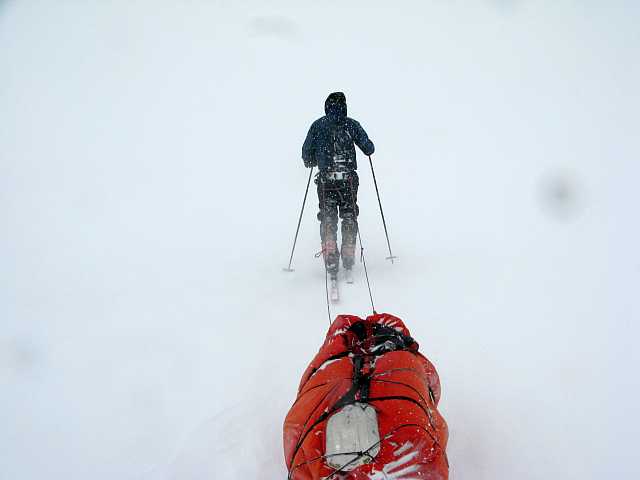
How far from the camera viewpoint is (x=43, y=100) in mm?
11188

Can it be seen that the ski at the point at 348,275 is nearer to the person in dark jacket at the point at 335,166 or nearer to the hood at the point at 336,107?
the person in dark jacket at the point at 335,166

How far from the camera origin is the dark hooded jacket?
4129mm

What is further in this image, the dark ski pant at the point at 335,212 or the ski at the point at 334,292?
the dark ski pant at the point at 335,212

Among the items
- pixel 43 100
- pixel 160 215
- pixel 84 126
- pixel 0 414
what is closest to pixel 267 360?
pixel 0 414

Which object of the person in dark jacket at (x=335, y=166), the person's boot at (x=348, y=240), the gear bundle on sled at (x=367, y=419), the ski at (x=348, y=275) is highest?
the person in dark jacket at (x=335, y=166)

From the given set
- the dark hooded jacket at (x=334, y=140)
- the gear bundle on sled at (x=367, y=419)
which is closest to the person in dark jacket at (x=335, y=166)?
the dark hooded jacket at (x=334, y=140)

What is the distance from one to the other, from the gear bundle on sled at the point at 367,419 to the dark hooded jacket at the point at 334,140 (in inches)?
98.5

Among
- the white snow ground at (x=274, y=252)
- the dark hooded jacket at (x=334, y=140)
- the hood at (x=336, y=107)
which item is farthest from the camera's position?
the dark hooded jacket at (x=334, y=140)

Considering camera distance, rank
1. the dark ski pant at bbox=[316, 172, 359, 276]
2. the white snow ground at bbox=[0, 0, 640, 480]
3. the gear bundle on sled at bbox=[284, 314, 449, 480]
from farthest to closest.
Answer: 1. the dark ski pant at bbox=[316, 172, 359, 276]
2. the white snow ground at bbox=[0, 0, 640, 480]
3. the gear bundle on sled at bbox=[284, 314, 449, 480]

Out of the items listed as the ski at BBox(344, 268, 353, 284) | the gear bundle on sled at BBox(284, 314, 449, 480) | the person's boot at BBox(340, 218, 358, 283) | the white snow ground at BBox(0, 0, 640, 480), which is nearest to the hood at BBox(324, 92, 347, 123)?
the person's boot at BBox(340, 218, 358, 283)

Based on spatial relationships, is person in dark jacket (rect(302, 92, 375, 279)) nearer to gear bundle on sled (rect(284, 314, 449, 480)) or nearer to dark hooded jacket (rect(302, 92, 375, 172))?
dark hooded jacket (rect(302, 92, 375, 172))

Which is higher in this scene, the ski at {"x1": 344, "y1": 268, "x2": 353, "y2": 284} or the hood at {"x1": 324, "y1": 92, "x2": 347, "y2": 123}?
the hood at {"x1": 324, "y1": 92, "x2": 347, "y2": 123}

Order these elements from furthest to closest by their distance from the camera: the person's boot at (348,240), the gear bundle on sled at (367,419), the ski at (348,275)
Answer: the ski at (348,275)
the person's boot at (348,240)
the gear bundle on sled at (367,419)

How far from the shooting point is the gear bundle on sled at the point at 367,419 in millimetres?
1542
